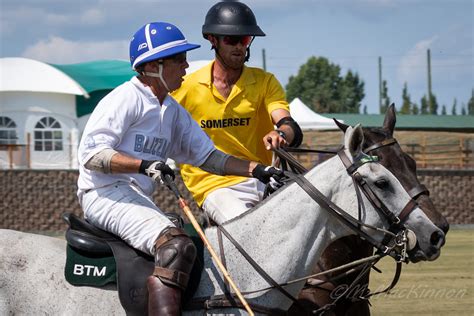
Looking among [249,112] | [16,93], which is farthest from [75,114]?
[249,112]

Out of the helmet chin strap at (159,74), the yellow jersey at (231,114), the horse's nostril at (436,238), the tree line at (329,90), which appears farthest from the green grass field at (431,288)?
the tree line at (329,90)

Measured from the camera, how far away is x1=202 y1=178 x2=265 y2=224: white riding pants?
6926 mm

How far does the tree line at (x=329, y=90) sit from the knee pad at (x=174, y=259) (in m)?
79.7

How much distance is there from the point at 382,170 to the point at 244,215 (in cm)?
90

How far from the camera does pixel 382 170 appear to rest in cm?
529

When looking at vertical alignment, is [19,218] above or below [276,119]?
below

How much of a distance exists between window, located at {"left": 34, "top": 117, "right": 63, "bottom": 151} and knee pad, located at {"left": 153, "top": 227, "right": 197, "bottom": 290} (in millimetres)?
26854

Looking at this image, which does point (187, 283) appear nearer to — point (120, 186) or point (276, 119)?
point (120, 186)

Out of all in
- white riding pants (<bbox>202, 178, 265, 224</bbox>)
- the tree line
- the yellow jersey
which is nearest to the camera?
white riding pants (<bbox>202, 178, 265, 224</bbox>)

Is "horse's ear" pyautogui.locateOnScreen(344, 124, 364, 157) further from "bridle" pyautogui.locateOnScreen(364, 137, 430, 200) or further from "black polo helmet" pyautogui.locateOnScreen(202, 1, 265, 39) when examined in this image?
"black polo helmet" pyautogui.locateOnScreen(202, 1, 265, 39)

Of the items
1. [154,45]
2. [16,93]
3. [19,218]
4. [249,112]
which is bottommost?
[19,218]

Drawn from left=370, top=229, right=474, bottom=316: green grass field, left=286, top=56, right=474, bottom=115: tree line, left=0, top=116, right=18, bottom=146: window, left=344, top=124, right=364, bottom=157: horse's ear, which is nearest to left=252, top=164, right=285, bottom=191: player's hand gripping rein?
left=344, top=124, right=364, bottom=157: horse's ear

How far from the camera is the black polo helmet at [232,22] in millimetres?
7224

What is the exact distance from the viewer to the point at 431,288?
13.7 meters
